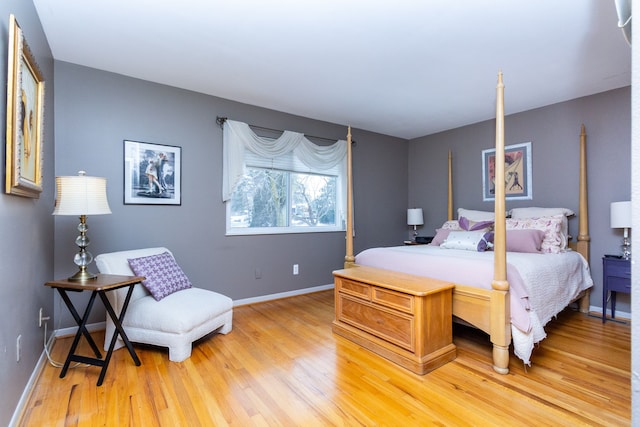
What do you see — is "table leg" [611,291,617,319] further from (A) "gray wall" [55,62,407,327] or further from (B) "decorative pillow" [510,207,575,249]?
(A) "gray wall" [55,62,407,327]

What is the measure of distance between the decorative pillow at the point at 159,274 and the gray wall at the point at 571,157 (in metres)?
3.80

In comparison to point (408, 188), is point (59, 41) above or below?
above

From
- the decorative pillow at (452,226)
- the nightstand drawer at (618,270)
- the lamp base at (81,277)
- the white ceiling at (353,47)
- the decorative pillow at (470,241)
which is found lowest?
the nightstand drawer at (618,270)

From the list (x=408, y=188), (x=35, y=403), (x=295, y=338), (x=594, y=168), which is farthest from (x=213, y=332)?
(x=594, y=168)

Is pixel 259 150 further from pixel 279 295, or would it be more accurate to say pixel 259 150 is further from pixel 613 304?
pixel 613 304

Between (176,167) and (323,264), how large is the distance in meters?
2.23

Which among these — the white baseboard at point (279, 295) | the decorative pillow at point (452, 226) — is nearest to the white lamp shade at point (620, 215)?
the decorative pillow at point (452, 226)

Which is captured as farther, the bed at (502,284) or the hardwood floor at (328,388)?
the bed at (502,284)

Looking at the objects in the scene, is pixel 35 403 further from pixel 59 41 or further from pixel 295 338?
pixel 59 41

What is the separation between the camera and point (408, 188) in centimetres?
536

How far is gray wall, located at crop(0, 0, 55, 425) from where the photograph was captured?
1448 mm

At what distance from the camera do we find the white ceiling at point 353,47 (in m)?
2.00

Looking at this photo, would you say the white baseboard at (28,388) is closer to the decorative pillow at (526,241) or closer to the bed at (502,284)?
the bed at (502,284)

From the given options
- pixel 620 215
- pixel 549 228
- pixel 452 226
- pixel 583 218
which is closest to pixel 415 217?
pixel 452 226
